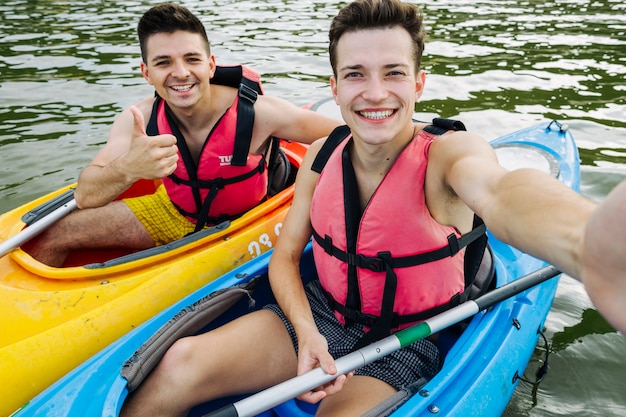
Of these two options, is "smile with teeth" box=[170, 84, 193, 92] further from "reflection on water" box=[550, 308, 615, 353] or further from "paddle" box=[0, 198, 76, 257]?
"reflection on water" box=[550, 308, 615, 353]

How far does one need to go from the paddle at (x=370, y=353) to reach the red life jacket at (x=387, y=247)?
9cm

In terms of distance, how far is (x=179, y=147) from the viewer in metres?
3.05

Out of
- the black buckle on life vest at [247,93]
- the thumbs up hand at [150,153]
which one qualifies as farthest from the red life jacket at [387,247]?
the black buckle on life vest at [247,93]

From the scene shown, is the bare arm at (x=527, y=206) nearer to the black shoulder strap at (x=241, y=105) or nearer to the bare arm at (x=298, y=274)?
the bare arm at (x=298, y=274)

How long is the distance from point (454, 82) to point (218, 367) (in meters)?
6.05

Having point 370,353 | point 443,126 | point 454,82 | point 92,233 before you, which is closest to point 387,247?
point 370,353

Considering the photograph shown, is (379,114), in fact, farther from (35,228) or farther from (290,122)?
(35,228)

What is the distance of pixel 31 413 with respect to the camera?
2.03 metres

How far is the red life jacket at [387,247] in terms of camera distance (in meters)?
1.97

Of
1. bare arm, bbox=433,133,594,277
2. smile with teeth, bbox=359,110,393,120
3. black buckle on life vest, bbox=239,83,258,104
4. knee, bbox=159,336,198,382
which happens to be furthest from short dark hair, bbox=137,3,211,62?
bare arm, bbox=433,133,594,277

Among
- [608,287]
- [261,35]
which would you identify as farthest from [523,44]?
[608,287]

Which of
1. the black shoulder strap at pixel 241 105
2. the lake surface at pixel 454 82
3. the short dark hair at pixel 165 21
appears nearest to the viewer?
the short dark hair at pixel 165 21

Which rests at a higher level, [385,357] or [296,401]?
[385,357]

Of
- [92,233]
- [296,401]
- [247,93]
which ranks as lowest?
[296,401]
